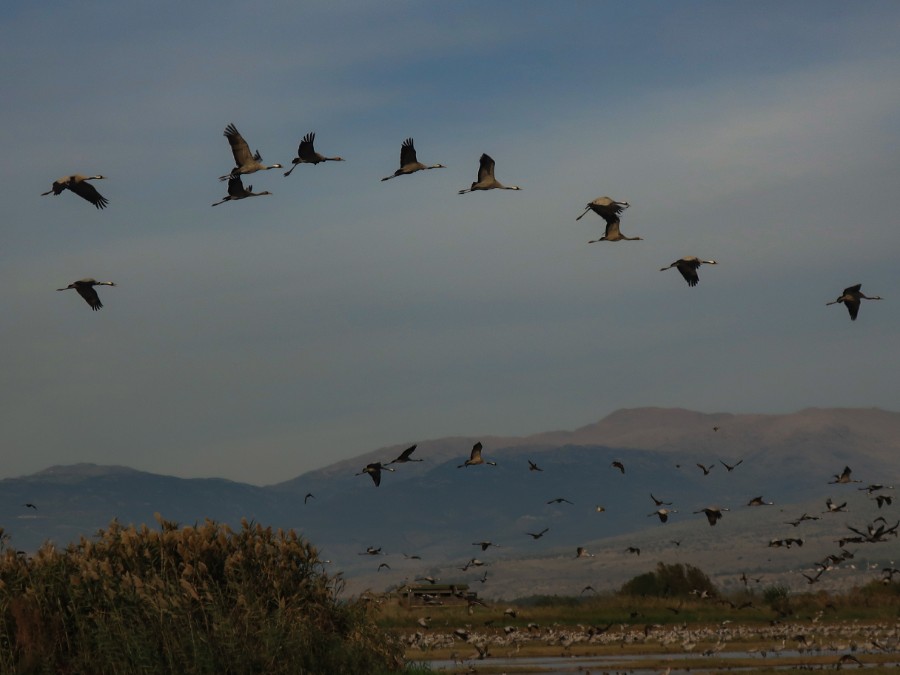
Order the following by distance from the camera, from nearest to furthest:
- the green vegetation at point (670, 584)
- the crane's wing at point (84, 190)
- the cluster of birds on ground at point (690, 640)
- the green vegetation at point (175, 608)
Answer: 1. the green vegetation at point (175, 608)
2. the crane's wing at point (84, 190)
3. the cluster of birds on ground at point (690, 640)
4. the green vegetation at point (670, 584)

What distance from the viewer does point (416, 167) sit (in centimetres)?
3916

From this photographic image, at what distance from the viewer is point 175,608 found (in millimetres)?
25938

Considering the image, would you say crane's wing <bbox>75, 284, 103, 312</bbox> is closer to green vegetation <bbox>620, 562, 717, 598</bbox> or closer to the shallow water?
the shallow water

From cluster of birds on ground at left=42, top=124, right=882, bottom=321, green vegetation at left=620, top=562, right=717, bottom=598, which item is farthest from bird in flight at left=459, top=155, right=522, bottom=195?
green vegetation at left=620, top=562, right=717, bottom=598

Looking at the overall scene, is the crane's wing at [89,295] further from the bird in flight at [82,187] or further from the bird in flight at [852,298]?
the bird in flight at [852,298]

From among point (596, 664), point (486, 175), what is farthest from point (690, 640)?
point (486, 175)

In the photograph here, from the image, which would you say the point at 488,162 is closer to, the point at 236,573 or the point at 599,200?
the point at 599,200

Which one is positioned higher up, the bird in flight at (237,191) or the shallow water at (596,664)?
the bird in flight at (237,191)

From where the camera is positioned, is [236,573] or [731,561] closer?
[236,573]

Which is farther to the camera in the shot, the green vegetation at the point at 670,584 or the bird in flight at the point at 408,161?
the green vegetation at the point at 670,584

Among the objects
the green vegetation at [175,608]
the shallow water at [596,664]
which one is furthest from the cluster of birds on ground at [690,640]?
the green vegetation at [175,608]

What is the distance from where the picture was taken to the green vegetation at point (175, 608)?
2561 cm

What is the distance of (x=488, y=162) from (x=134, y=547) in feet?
56.3

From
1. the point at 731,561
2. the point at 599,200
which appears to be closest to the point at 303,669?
the point at 599,200
